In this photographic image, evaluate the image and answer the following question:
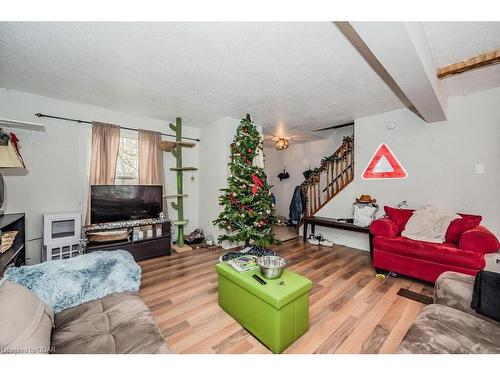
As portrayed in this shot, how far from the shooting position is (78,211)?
3266mm

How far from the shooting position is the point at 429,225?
2.76m

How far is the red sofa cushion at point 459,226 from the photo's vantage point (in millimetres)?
2543

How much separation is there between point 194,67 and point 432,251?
3.44m

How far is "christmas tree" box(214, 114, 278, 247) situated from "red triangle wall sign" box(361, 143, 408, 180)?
6.78ft

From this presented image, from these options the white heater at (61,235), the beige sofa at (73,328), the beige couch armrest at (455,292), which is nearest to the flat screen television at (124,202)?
the white heater at (61,235)

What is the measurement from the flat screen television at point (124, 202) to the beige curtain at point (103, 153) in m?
0.15

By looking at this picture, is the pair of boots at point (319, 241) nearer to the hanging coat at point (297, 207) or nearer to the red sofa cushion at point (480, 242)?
the hanging coat at point (297, 207)

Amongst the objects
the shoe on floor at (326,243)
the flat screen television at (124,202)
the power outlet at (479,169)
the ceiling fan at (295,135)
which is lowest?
the shoe on floor at (326,243)

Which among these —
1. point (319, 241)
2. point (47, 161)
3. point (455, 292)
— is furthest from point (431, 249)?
point (47, 161)

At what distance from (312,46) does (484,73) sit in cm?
218
